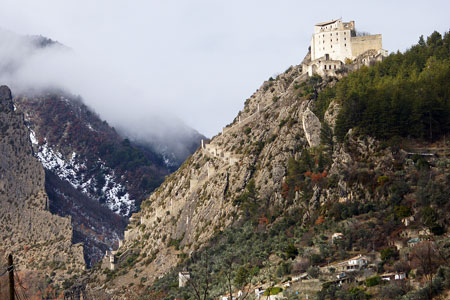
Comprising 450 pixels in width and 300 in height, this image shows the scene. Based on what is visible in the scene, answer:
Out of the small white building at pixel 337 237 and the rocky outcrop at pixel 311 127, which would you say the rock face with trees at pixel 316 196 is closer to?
the rocky outcrop at pixel 311 127

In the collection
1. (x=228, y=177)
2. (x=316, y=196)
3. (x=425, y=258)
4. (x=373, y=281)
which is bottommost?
(x=373, y=281)

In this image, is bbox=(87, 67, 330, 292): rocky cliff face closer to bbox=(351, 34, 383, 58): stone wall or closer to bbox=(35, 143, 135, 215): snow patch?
bbox=(351, 34, 383, 58): stone wall

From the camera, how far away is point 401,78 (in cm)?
11112

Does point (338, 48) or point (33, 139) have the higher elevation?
point (338, 48)

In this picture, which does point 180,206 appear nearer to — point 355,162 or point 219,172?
point 219,172

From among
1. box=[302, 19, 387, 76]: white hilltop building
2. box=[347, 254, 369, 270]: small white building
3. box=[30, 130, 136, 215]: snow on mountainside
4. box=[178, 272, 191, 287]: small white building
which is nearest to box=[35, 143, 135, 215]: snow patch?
box=[30, 130, 136, 215]: snow on mountainside

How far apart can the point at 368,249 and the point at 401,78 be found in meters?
34.5

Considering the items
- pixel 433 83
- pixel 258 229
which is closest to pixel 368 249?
pixel 258 229

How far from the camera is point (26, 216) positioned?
143 meters

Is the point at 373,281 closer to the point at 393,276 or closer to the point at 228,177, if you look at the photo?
the point at 393,276

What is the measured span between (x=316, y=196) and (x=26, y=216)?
63.4m

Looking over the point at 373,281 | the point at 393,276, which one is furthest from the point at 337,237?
the point at 393,276

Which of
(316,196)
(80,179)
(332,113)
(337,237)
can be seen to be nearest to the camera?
(337,237)

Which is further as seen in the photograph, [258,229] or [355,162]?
[258,229]
